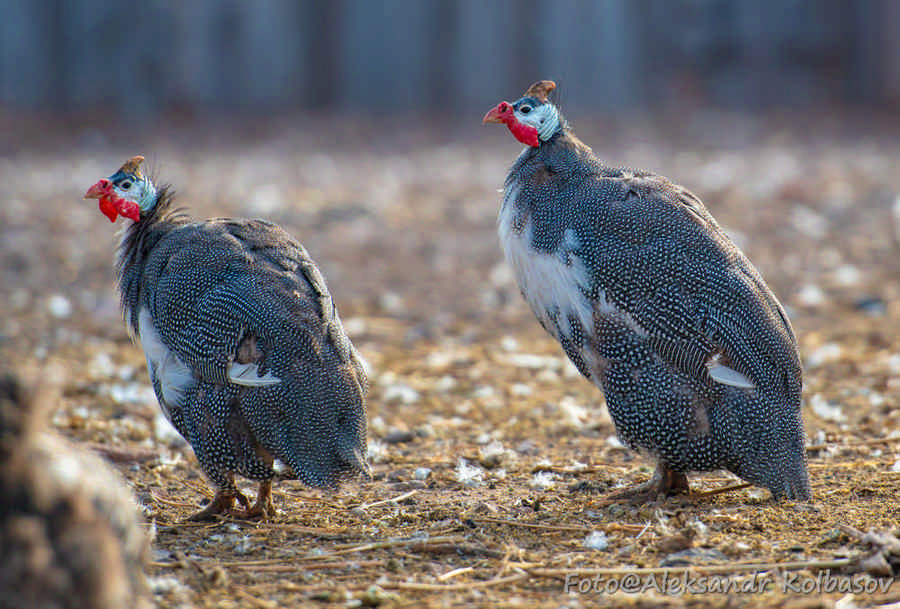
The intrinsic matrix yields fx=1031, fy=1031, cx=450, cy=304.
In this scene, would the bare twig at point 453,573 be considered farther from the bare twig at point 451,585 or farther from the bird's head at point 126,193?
the bird's head at point 126,193

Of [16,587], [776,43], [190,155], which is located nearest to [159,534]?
[16,587]

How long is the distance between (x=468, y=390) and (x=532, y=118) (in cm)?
186

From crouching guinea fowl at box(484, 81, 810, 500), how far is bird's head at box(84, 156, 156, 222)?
156 cm

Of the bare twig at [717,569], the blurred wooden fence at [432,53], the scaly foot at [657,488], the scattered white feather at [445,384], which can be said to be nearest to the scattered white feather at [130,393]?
the scattered white feather at [445,384]

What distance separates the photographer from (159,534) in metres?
3.45

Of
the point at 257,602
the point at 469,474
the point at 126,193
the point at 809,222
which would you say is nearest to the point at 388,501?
the point at 469,474

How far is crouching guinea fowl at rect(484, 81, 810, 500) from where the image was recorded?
352 cm

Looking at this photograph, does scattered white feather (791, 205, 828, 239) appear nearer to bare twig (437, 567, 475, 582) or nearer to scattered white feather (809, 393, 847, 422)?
scattered white feather (809, 393, 847, 422)

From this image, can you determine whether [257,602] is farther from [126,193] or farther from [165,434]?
[165,434]

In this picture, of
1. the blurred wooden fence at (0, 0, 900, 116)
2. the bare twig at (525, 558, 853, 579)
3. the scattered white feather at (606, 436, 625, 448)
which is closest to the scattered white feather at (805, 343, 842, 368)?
the scattered white feather at (606, 436, 625, 448)

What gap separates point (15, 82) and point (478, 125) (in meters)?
6.01

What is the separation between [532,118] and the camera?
4.11 meters

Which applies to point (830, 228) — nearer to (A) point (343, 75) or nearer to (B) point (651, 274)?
(B) point (651, 274)

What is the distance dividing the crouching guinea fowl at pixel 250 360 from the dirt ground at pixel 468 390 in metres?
0.27
